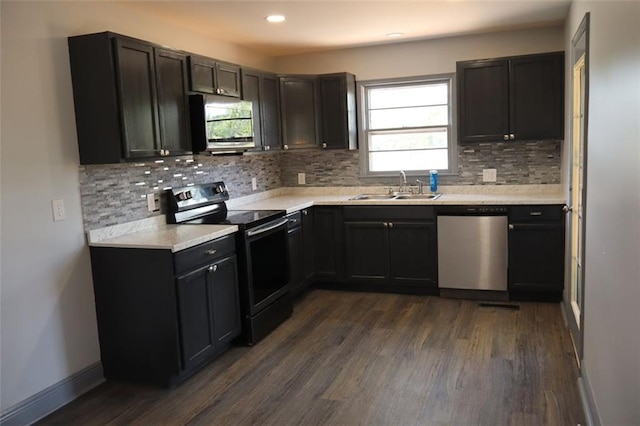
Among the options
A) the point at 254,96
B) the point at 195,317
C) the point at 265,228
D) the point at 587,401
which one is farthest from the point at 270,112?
the point at 587,401

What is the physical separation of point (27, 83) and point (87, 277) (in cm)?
116

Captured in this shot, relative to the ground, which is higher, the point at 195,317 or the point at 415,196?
the point at 415,196

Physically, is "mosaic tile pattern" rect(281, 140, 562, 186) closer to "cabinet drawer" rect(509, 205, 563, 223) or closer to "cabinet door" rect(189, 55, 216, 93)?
"cabinet drawer" rect(509, 205, 563, 223)

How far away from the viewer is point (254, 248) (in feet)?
12.7

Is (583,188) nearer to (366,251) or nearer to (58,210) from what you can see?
(366,251)

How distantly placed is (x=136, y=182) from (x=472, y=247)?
278 centimetres

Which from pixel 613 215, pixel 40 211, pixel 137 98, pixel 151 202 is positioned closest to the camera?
pixel 613 215

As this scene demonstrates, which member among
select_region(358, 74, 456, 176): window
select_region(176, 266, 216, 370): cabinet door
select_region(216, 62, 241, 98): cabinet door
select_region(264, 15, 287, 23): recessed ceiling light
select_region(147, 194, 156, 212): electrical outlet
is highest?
select_region(264, 15, 287, 23): recessed ceiling light

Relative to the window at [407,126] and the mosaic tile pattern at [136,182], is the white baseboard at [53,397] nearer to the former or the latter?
the mosaic tile pattern at [136,182]

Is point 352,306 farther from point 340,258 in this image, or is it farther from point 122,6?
point 122,6

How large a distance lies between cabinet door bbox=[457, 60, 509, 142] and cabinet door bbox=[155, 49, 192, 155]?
8.14 feet

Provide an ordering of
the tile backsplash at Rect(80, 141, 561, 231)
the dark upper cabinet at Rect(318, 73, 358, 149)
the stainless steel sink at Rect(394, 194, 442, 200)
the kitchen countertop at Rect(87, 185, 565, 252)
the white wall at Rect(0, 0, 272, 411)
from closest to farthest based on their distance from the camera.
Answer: the white wall at Rect(0, 0, 272, 411) < the kitchen countertop at Rect(87, 185, 565, 252) < the tile backsplash at Rect(80, 141, 561, 231) < the stainless steel sink at Rect(394, 194, 442, 200) < the dark upper cabinet at Rect(318, 73, 358, 149)

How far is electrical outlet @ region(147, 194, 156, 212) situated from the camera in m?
3.75

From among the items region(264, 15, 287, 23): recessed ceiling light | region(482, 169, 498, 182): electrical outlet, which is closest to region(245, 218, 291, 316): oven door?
region(264, 15, 287, 23): recessed ceiling light
